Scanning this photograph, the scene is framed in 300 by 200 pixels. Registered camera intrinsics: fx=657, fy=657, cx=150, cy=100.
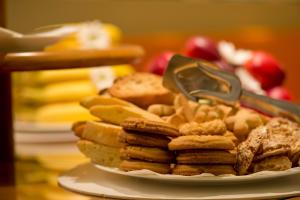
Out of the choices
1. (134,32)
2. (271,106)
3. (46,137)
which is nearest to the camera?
(271,106)

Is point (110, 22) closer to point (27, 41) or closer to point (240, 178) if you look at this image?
point (27, 41)

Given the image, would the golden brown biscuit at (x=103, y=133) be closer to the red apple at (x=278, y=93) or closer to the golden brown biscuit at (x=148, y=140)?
the golden brown biscuit at (x=148, y=140)

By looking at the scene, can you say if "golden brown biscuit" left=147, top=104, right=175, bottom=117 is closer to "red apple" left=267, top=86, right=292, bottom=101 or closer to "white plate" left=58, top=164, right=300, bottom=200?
"white plate" left=58, top=164, right=300, bottom=200

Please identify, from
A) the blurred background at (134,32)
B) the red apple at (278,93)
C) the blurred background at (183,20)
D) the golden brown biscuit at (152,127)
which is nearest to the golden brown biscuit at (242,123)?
the golden brown biscuit at (152,127)

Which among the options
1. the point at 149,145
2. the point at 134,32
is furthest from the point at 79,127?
the point at 134,32

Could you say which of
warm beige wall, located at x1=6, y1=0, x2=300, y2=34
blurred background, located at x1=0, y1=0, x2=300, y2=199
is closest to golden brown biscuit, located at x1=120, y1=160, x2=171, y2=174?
blurred background, located at x1=0, y1=0, x2=300, y2=199

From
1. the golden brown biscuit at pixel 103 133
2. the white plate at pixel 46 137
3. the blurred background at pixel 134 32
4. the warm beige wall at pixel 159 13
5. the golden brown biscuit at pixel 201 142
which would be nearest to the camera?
the golden brown biscuit at pixel 201 142

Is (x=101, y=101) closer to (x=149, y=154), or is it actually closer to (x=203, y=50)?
(x=149, y=154)
